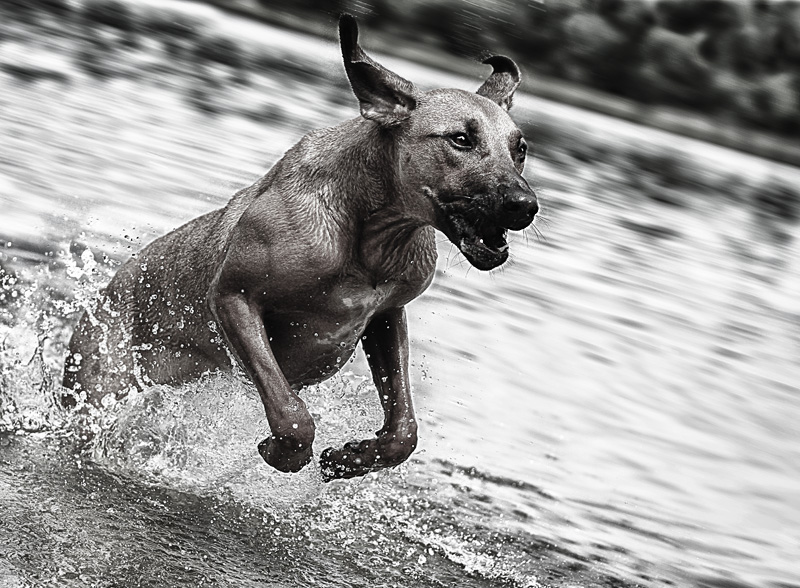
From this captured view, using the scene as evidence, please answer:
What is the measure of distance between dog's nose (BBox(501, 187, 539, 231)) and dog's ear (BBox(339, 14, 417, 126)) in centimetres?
64

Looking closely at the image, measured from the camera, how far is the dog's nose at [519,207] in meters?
4.94

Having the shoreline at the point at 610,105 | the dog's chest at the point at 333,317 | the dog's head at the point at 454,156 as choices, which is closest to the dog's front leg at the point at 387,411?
the dog's chest at the point at 333,317

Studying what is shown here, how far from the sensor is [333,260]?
18.3 ft

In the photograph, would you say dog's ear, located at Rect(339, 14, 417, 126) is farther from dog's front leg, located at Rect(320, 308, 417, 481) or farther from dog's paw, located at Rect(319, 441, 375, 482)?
dog's paw, located at Rect(319, 441, 375, 482)

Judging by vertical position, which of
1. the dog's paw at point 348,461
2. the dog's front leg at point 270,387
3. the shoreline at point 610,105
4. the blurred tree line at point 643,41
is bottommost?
the shoreline at point 610,105

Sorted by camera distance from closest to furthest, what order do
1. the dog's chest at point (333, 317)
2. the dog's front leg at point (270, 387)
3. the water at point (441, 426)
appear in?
1. the dog's front leg at point (270, 387)
2. the dog's chest at point (333, 317)
3. the water at point (441, 426)

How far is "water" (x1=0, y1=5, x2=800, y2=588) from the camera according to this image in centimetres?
588

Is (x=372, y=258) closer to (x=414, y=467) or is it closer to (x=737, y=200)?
(x=414, y=467)

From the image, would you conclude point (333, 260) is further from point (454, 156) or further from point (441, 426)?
point (441, 426)

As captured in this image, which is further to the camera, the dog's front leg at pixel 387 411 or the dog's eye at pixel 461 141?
the dog's front leg at pixel 387 411

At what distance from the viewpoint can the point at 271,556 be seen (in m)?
5.75

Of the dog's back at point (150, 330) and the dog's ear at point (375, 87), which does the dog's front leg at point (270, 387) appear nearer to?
the dog's back at point (150, 330)

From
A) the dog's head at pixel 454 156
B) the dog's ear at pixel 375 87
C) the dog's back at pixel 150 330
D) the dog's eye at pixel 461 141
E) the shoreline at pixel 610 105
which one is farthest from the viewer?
the shoreline at pixel 610 105

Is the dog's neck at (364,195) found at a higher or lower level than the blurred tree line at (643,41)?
higher
